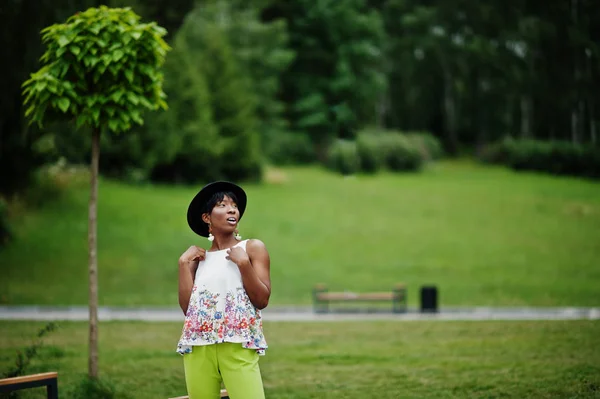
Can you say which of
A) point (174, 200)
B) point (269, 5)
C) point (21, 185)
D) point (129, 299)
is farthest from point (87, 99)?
point (269, 5)

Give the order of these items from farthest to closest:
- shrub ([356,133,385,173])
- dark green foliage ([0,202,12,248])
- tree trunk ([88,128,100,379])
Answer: shrub ([356,133,385,173]) → dark green foliage ([0,202,12,248]) → tree trunk ([88,128,100,379])

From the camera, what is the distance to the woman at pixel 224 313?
5.22 meters

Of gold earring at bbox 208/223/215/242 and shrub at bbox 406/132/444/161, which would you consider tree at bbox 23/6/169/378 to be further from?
shrub at bbox 406/132/444/161

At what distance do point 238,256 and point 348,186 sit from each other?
103ft

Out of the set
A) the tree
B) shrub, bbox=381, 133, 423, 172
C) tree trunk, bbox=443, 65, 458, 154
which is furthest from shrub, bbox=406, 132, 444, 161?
the tree

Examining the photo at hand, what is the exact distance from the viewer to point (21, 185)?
92.2ft

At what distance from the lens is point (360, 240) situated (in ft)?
93.2

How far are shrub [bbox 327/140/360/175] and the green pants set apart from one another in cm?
3370

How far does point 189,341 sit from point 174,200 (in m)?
27.4

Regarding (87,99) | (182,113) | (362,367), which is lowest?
(362,367)

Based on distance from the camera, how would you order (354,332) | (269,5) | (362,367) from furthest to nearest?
(269,5) < (354,332) < (362,367)

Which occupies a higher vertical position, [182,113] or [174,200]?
[182,113]

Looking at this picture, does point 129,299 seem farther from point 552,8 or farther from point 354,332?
point 552,8

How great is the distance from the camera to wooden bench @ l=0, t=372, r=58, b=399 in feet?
21.4
